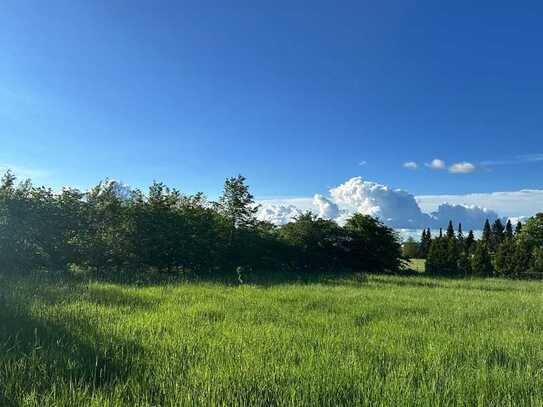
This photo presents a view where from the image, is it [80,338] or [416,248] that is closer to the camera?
[80,338]

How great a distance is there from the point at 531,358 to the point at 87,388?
5178 mm

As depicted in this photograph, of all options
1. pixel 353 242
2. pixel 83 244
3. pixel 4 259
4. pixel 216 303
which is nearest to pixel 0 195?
pixel 4 259

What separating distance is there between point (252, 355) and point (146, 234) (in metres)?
13.7

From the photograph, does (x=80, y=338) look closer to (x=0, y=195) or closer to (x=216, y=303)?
(x=216, y=303)

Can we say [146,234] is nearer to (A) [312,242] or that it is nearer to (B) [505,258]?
(A) [312,242]

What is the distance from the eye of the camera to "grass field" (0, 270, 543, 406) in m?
3.82

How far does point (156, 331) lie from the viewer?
6152 millimetres

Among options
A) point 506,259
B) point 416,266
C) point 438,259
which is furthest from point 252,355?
point 416,266

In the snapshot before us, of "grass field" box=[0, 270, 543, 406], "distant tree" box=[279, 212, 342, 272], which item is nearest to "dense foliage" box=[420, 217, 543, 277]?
"distant tree" box=[279, 212, 342, 272]

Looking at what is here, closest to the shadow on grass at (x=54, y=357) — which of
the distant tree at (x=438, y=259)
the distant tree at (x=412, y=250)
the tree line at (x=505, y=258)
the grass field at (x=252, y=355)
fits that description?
the grass field at (x=252, y=355)

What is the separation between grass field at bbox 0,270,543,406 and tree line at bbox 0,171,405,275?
6.87 meters

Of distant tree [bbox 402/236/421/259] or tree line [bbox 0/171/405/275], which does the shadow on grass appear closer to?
tree line [bbox 0/171/405/275]

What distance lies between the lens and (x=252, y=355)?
16.2 feet

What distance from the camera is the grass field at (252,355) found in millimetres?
3822
